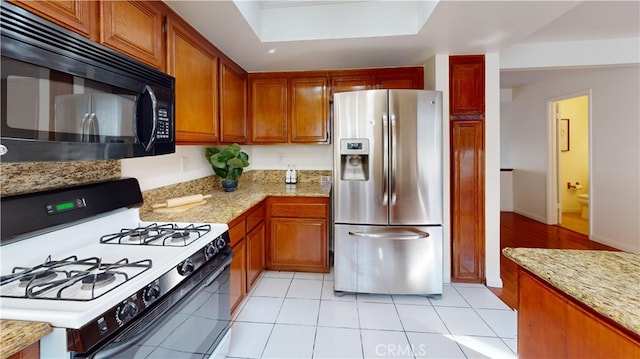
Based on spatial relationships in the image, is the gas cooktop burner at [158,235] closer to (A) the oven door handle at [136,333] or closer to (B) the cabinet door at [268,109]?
(A) the oven door handle at [136,333]

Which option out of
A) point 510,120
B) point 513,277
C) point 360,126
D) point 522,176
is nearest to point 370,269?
point 360,126

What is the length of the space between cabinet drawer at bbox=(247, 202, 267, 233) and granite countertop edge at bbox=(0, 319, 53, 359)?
163cm

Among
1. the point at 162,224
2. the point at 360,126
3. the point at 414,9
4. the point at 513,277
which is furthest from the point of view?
the point at 513,277

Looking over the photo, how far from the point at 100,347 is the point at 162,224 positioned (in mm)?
Result: 894

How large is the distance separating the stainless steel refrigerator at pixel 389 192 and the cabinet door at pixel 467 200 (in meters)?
0.44

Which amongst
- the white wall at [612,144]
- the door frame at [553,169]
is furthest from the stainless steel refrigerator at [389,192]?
the door frame at [553,169]

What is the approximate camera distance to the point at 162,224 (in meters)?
1.66

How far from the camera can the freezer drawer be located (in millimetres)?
2467

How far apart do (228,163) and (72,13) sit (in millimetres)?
1649

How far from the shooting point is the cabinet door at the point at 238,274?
6.85ft

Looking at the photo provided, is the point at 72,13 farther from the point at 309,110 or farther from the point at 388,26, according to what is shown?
the point at 309,110

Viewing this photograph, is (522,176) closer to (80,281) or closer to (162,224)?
(162,224)

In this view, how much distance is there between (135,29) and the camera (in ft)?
4.89

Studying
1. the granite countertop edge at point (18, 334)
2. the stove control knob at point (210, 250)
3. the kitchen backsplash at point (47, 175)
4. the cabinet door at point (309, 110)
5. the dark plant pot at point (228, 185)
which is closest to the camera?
the granite countertop edge at point (18, 334)
